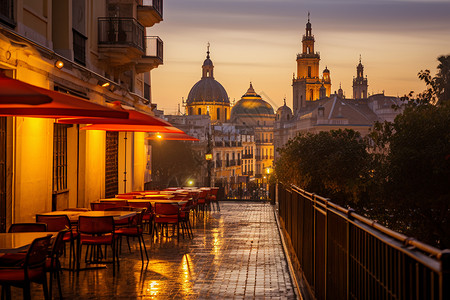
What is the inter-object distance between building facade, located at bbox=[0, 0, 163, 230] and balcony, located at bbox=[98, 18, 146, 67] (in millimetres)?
32

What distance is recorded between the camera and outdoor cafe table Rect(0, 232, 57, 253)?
6207 millimetres

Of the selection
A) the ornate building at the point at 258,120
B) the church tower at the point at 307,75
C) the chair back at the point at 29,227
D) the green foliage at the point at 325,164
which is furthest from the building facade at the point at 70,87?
the ornate building at the point at 258,120

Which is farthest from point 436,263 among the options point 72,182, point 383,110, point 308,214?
point 383,110

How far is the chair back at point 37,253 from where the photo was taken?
6.07 meters

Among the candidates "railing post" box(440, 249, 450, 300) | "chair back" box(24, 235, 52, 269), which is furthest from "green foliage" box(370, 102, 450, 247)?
"railing post" box(440, 249, 450, 300)

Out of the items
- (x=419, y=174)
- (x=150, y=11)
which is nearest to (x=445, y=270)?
(x=150, y=11)

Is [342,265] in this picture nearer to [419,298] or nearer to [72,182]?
[419,298]

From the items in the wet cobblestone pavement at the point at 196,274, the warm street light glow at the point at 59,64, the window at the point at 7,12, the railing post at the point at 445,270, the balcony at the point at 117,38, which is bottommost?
the wet cobblestone pavement at the point at 196,274

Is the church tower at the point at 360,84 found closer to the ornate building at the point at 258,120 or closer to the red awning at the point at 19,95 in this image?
the ornate building at the point at 258,120

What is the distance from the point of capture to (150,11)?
78.9 ft

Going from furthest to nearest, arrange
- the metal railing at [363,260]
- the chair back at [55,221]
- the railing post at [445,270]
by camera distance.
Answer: the chair back at [55,221] → the metal railing at [363,260] → the railing post at [445,270]

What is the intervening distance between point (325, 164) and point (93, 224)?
13416 millimetres

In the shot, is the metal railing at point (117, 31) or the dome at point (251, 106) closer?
the metal railing at point (117, 31)

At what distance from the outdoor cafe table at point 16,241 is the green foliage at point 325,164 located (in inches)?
560
